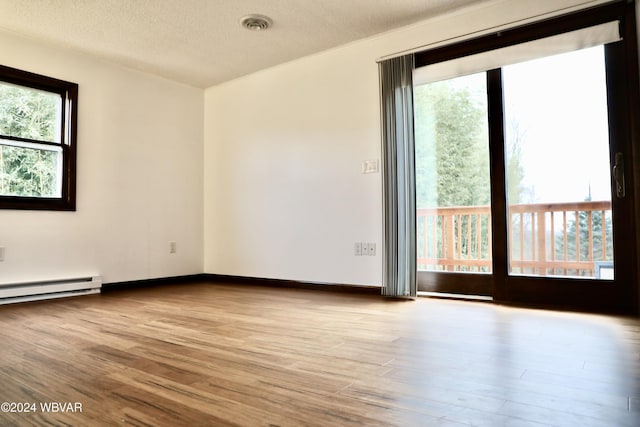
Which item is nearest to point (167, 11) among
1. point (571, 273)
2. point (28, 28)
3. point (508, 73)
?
point (28, 28)

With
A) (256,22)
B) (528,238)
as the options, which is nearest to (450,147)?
(528,238)

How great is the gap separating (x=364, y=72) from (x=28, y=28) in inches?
115

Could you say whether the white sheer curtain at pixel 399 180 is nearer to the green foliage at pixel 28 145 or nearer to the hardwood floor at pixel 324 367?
the hardwood floor at pixel 324 367

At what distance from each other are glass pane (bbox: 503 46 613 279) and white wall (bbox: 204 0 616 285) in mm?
530

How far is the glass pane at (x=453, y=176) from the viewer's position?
3354 mm

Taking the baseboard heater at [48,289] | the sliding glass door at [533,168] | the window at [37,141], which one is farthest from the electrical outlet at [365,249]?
the window at [37,141]

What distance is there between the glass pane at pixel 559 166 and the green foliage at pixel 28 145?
13.3 ft

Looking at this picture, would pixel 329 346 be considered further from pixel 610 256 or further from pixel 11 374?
pixel 610 256

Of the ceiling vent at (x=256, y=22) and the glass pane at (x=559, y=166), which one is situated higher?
the ceiling vent at (x=256, y=22)

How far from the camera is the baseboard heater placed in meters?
3.44

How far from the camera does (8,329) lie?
8.26 ft

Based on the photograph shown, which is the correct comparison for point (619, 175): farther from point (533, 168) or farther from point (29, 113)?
point (29, 113)

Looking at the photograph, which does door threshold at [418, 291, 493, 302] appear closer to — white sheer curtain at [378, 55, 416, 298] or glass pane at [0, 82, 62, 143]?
white sheer curtain at [378, 55, 416, 298]

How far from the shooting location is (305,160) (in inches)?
165
